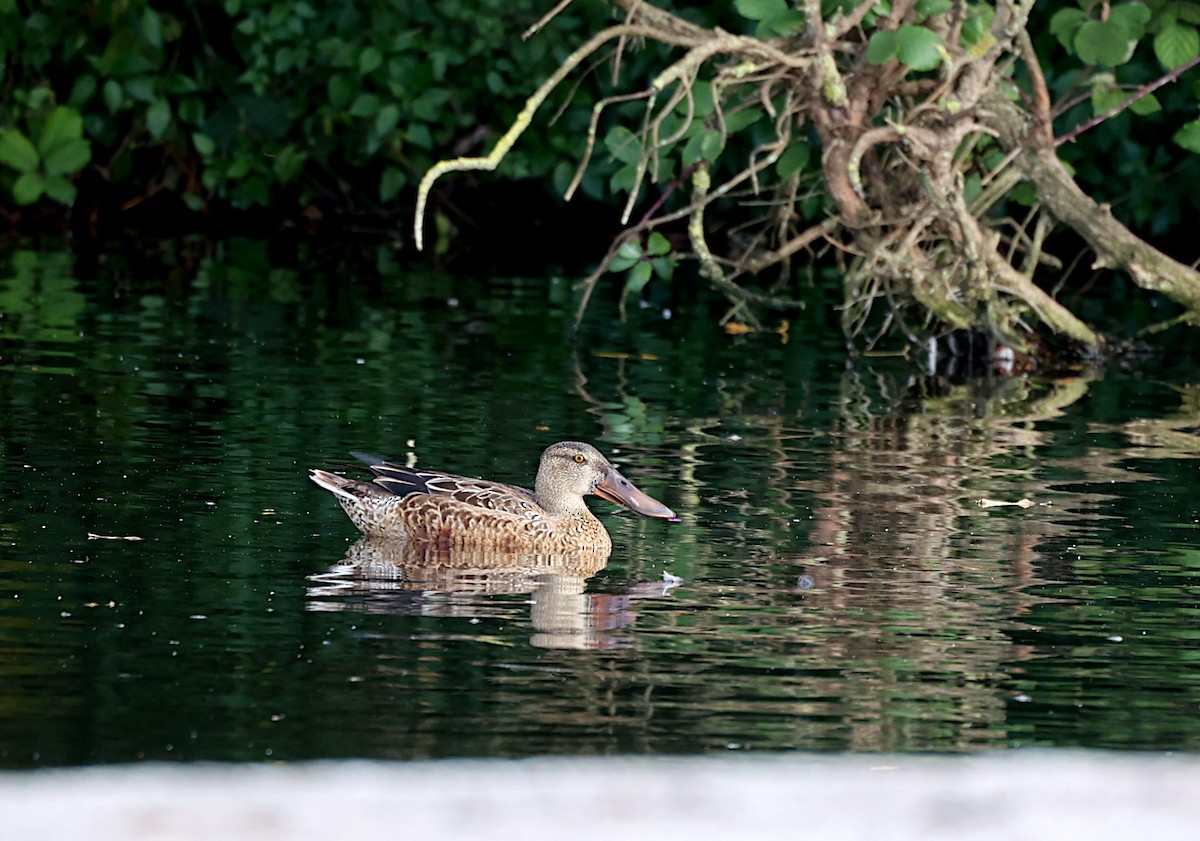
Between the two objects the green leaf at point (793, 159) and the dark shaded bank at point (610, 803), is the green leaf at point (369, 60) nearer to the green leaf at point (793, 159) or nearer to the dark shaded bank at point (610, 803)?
the green leaf at point (793, 159)

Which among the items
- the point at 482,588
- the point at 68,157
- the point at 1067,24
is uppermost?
the point at 1067,24

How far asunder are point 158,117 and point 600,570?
48.8 ft

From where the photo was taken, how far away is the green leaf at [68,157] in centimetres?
2248

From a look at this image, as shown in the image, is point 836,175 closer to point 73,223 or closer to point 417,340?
point 417,340

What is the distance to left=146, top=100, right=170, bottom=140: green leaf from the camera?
74.6 ft

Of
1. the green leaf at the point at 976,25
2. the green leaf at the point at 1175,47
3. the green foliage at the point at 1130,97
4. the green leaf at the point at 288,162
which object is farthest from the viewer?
the green leaf at the point at 288,162

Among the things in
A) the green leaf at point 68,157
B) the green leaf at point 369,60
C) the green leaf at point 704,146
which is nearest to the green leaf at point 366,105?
the green leaf at point 369,60

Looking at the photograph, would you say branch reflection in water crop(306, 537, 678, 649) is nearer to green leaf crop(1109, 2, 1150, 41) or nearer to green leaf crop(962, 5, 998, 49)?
green leaf crop(962, 5, 998, 49)

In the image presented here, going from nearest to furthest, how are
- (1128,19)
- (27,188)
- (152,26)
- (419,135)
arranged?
(1128,19) → (419,135) → (27,188) → (152,26)

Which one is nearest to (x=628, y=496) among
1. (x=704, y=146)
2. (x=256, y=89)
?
(x=704, y=146)

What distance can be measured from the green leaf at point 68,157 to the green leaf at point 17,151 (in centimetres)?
16

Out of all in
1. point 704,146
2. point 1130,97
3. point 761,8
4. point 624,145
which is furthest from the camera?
point 1130,97

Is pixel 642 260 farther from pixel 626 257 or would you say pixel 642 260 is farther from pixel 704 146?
pixel 704 146

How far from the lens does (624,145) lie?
46.1ft
